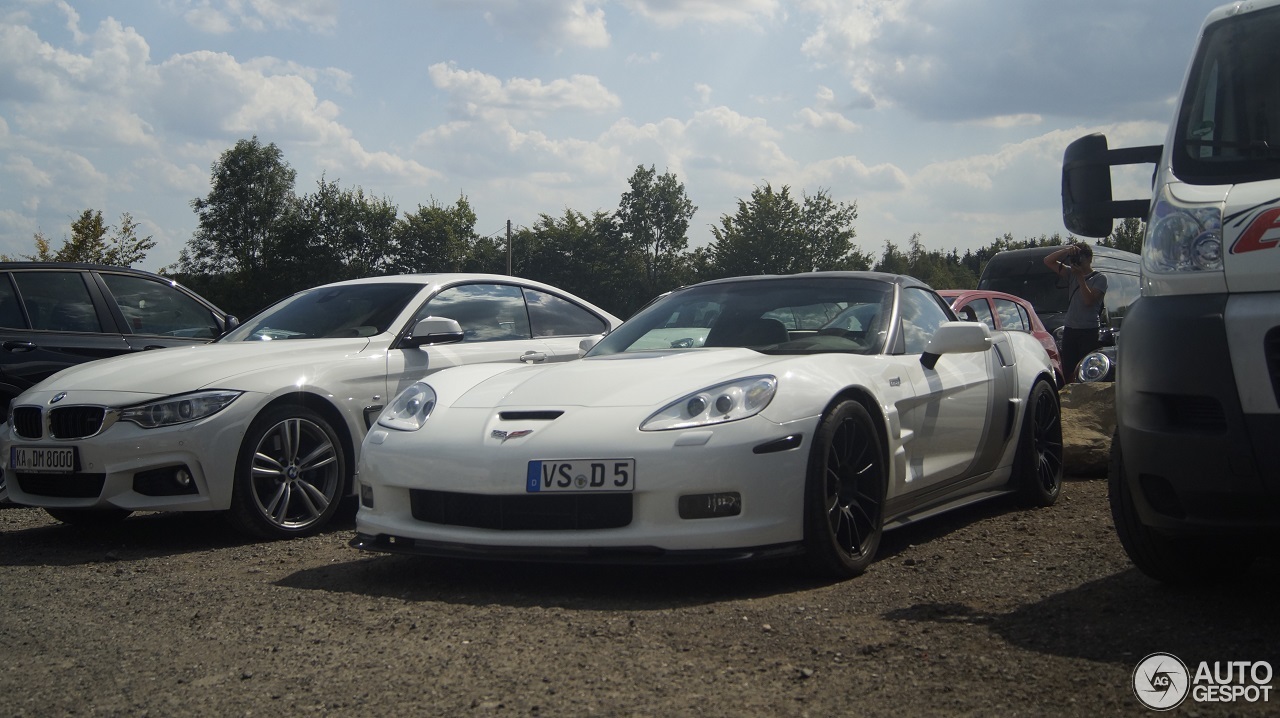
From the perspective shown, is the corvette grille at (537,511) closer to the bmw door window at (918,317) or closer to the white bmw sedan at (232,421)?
the white bmw sedan at (232,421)

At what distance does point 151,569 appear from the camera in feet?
17.3

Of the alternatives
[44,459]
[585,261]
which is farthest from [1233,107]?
[585,261]

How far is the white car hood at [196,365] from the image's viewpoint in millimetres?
5898

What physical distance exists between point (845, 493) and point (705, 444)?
2.30ft

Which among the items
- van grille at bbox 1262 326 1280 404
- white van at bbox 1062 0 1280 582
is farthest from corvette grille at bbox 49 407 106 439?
van grille at bbox 1262 326 1280 404

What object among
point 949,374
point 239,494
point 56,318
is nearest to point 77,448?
point 239,494

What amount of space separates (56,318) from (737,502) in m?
5.51

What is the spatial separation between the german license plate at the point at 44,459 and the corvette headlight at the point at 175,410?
331mm

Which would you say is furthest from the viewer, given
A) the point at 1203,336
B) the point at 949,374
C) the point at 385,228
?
the point at 385,228

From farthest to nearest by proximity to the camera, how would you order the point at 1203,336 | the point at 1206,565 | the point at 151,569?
the point at 151,569, the point at 1206,565, the point at 1203,336

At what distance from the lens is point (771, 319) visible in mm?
5543

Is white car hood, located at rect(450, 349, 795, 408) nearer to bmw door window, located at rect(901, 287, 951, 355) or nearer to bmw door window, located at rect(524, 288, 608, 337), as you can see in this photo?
bmw door window, located at rect(901, 287, 951, 355)

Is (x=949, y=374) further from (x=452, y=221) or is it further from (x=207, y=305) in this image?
(x=452, y=221)

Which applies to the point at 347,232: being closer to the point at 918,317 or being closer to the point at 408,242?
the point at 408,242
